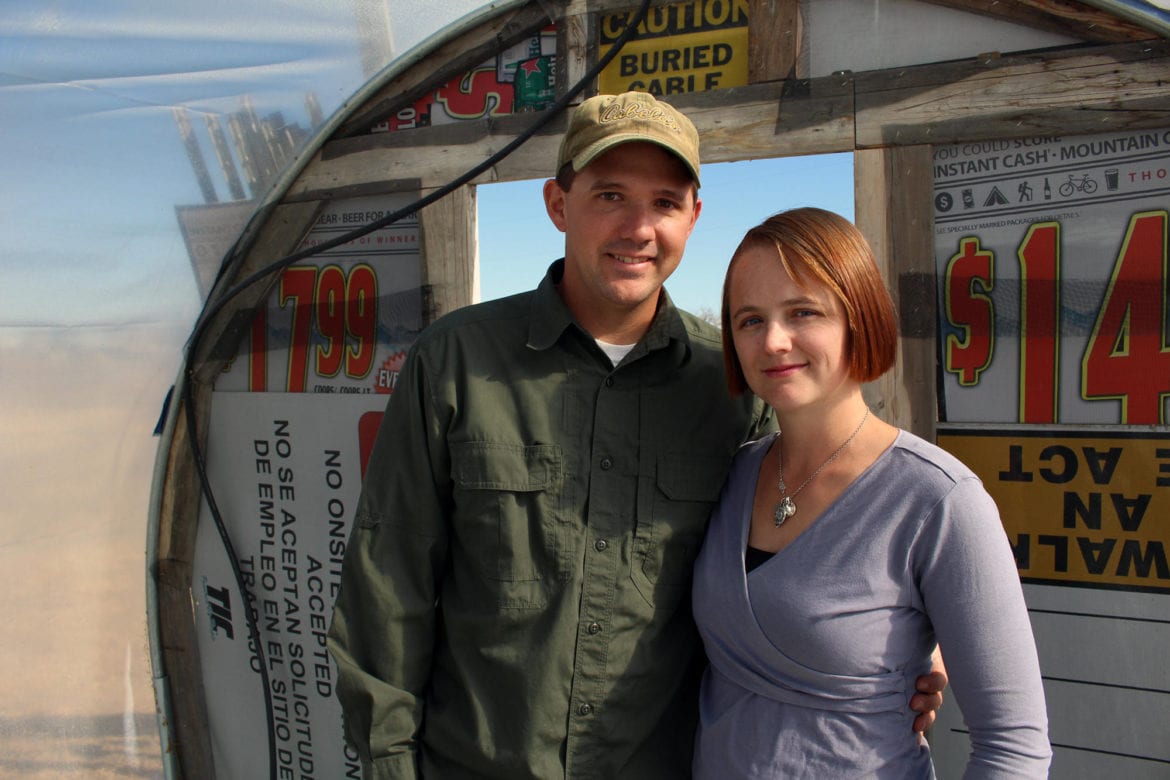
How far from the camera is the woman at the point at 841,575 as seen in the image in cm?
121

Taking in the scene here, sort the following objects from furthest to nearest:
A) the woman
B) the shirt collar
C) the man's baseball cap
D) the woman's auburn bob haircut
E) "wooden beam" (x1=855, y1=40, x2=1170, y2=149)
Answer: "wooden beam" (x1=855, y1=40, x2=1170, y2=149)
the shirt collar
the man's baseball cap
the woman's auburn bob haircut
the woman

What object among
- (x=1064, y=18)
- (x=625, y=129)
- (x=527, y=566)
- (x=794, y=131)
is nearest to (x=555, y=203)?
(x=625, y=129)

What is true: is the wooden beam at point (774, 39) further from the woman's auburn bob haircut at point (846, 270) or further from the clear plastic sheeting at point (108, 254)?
the woman's auburn bob haircut at point (846, 270)

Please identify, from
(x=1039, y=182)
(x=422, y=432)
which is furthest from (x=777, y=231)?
(x=1039, y=182)

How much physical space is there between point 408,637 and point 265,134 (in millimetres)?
2039

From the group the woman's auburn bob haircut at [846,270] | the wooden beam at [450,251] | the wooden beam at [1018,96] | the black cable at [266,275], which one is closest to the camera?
the woman's auburn bob haircut at [846,270]

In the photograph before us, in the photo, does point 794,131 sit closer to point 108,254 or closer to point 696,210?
point 696,210

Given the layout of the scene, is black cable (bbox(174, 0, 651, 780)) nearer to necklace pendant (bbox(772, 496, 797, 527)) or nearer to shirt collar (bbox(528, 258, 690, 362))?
shirt collar (bbox(528, 258, 690, 362))

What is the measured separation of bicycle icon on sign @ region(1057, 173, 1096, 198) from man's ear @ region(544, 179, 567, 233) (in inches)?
52.7

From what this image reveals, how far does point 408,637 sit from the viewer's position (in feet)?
5.31

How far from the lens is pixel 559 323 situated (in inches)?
65.6

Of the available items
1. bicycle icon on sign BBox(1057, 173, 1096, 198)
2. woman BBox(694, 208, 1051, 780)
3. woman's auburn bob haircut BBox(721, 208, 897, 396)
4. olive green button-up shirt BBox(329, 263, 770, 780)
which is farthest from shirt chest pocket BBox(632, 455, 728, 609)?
bicycle icon on sign BBox(1057, 173, 1096, 198)

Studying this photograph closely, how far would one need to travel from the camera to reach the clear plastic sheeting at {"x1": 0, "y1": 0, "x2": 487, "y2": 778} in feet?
8.53

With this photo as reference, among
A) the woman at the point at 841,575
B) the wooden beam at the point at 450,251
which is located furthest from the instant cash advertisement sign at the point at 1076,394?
the wooden beam at the point at 450,251
